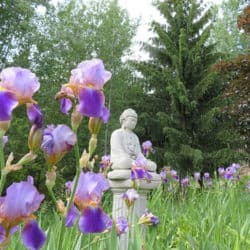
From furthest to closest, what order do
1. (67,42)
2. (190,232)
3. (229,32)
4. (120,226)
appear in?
(229,32), (67,42), (190,232), (120,226)

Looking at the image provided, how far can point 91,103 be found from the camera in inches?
39.2

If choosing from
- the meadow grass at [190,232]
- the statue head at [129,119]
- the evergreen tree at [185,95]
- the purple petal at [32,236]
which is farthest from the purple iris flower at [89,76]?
the evergreen tree at [185,95]

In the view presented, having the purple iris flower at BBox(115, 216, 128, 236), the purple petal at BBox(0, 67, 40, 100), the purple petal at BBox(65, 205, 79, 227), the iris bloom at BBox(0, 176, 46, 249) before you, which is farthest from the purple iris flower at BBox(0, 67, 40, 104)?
the purple iris flower at BBox(115, 216, 128, 236)

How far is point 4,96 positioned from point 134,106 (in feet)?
45.3

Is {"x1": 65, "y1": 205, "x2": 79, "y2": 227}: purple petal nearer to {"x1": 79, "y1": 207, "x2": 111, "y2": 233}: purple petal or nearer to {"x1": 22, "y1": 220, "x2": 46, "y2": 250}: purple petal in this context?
{"x1": 79, "y1": 207, "x2": 111, "y2": 233}: purple petal

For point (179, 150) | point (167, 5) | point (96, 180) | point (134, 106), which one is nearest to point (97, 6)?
point (167, 5)

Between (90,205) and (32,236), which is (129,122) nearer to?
(90,205)

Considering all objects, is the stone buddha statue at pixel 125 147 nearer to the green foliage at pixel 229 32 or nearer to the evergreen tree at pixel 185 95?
the evergreen tree at pixel 185 95

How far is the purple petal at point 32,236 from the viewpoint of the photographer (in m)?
0.84

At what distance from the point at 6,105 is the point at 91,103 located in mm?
185

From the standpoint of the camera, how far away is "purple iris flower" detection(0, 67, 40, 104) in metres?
0.97

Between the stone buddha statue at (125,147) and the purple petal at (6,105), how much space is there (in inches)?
123

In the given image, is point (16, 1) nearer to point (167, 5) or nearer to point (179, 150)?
point (167, 5)

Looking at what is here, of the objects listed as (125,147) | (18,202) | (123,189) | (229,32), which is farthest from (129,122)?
(229,32)
